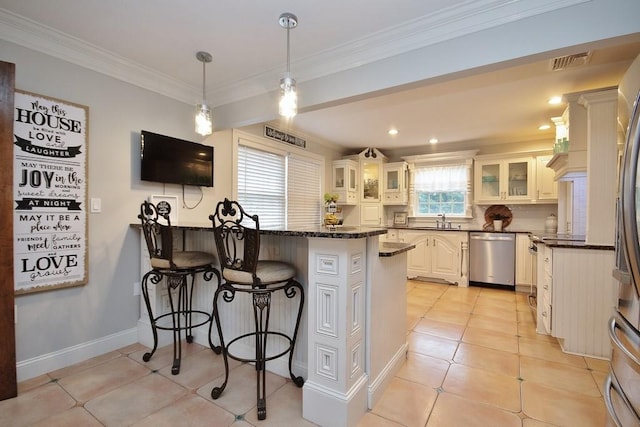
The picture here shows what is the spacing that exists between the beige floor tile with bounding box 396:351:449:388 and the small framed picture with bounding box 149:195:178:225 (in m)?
2.40

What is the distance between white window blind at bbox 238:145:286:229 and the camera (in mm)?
3809

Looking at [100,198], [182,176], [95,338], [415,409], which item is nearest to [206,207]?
[182,176]

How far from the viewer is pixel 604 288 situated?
95.0 inches

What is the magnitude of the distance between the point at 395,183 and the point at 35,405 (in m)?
5.36

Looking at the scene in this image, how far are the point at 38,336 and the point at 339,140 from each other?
4.48 m

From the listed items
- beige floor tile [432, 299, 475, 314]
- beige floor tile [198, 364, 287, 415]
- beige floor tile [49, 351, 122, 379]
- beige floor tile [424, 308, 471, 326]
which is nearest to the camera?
beige floor tile [198, 364, 287, 415]

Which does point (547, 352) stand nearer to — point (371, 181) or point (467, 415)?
point (467, 415)

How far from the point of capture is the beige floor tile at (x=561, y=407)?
5.55 feet

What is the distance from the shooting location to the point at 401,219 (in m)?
5.94

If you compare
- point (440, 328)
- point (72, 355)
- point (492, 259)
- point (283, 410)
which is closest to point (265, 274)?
point (283, 410)

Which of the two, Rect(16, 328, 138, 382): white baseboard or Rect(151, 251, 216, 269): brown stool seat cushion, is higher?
Rect(151, 251, 216, 269): brown stool seat cushion

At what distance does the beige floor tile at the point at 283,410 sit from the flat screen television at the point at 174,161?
208cm

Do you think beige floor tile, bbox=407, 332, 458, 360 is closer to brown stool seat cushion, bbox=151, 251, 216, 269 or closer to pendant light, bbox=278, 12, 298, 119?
brown stool seat cushion, bbox=151, 251, 216, 269

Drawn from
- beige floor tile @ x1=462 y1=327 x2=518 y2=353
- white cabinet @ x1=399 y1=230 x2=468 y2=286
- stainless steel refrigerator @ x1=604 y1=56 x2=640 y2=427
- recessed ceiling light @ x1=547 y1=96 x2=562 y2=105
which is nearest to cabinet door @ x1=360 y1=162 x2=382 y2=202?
white cabinet @ x1=399 y1=230 x2=468 y2=286
